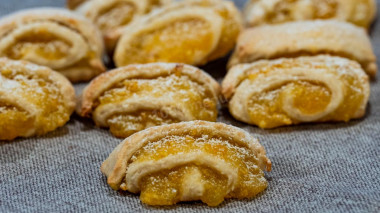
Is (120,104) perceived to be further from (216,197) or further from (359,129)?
(359,129)

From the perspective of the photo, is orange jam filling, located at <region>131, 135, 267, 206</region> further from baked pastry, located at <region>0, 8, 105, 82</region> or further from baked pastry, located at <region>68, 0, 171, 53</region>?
baked pastry, located at <region>68, 0, 171, 53</region>

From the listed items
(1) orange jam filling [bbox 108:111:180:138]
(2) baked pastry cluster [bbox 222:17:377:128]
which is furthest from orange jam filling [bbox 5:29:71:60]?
(2) baked pastry cluster [bbox 222:17:377:128]

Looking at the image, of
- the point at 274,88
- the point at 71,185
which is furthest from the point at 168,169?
the point at 274,88

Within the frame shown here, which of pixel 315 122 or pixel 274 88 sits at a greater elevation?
pixel 274 88

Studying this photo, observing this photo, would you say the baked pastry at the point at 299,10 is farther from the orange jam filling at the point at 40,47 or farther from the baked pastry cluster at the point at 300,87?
the orange jam filling at the point at 40,47

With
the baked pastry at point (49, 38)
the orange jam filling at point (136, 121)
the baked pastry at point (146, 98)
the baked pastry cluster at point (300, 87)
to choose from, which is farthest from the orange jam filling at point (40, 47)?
the baked pastry cluster at point (300, 87)

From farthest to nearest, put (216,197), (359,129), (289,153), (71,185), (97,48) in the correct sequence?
(97,48) < (359,129) < (289,153) < (71,185) < (216,197)
